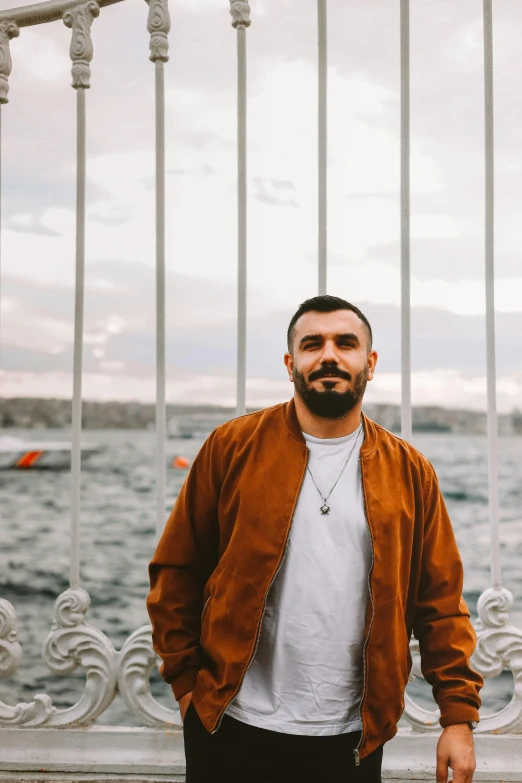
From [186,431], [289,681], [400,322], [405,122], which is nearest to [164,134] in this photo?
[405,122]

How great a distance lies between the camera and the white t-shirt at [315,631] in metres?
1.29

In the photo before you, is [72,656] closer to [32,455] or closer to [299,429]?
[299,429]

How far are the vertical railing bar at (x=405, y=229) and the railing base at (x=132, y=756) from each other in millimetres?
840

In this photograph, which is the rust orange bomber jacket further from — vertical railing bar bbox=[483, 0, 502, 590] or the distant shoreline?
the distant shoreline

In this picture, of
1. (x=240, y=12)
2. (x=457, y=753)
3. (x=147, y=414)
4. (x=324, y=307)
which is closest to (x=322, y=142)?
(x=240, y=12)

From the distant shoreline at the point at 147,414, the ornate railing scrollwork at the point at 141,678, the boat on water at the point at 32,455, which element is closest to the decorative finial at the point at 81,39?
the ornate railing scrollwork at the point at 141,678

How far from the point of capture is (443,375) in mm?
2465

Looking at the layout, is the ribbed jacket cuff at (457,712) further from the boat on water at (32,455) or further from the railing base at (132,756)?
the boat on water at (32,455)

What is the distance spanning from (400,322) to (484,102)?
0.62 metres

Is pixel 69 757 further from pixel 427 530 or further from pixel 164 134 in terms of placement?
pixel 164 134

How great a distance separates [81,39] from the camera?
6.22ft

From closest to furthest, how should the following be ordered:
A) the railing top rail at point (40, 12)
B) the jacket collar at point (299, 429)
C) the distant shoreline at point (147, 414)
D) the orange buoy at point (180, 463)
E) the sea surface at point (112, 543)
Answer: the jacket collar at point (299, 429) < the railing top rail at point (40, 12) < the sea surface at point (112, 543) < the distant shoreline at point (147, 414) < the orange buoy at point (180, 463)

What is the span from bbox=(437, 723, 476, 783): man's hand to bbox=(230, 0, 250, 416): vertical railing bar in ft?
2.94

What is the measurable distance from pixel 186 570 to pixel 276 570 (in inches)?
9.0
